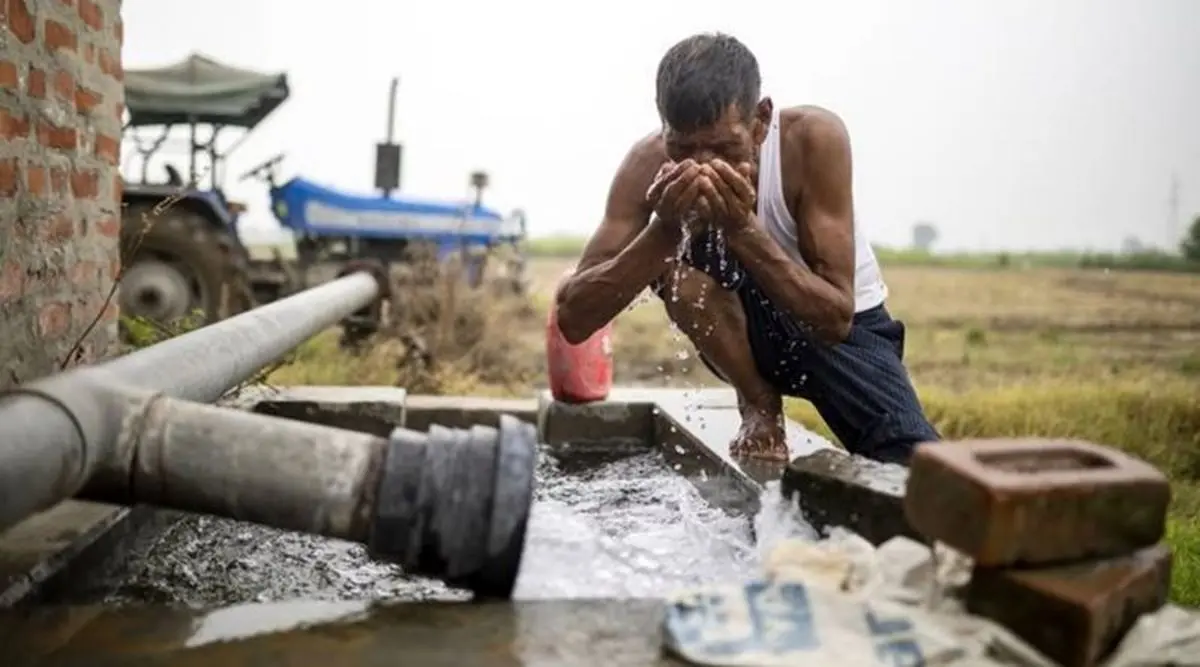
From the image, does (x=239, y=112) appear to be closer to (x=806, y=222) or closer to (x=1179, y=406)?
(x=806, y=222)

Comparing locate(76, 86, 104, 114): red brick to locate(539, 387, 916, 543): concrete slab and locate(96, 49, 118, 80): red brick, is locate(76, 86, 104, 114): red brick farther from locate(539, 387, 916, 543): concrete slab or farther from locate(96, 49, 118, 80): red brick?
locate(539, 387, 916, 543): concrete slab

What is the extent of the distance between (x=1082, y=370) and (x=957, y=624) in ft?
26.0

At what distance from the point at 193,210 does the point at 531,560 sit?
256 inches

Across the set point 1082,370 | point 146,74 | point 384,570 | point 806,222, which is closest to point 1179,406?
point 1082,370

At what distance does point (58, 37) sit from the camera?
2.70m

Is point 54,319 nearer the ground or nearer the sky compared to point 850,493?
nearer the sky

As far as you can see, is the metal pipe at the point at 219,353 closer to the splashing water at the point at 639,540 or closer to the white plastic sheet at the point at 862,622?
the splashing water at the point at 639,540

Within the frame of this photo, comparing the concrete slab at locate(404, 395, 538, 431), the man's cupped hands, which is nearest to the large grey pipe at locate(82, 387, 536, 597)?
the man's cupped hands

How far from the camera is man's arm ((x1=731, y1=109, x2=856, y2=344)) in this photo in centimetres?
276

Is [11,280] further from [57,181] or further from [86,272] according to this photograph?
[86,272]

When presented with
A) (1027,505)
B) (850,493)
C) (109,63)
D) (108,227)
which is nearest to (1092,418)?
(850,493)

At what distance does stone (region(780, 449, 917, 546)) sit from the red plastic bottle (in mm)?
1856

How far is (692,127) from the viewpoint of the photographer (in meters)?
2.71

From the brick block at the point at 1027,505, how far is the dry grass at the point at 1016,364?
1.63m
